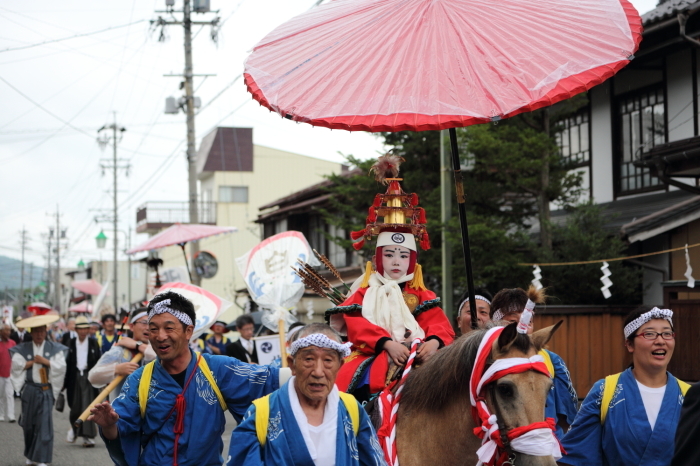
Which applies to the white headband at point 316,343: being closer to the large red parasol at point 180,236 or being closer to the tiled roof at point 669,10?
the tiled roof at point 669,10

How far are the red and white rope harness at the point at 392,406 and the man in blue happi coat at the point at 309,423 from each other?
44 centimetres

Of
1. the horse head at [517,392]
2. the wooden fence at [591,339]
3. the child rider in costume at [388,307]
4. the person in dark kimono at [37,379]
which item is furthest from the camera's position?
the wooden fence at [591,339]

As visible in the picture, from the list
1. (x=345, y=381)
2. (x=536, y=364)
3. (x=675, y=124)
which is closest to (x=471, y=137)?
(x=675, y=124)

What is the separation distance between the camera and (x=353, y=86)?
4.16m

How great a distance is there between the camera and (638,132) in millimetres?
16859

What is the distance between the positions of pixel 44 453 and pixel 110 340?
177 inches

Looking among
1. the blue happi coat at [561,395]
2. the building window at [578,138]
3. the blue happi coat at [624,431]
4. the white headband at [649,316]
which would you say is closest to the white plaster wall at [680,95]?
the building window at [578,138]

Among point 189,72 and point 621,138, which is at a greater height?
point 189,72

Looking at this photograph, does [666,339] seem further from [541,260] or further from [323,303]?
[323,303]

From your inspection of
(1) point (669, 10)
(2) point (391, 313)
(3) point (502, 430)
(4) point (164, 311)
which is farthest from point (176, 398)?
(1) point (669, 10)

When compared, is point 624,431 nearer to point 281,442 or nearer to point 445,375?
point 445,375

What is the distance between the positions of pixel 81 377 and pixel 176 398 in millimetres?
10911

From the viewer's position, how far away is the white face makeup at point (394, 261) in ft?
18.8

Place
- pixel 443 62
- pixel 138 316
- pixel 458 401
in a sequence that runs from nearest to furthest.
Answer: pixel 443 62 < pixel 458 401 < pixel 138 316
